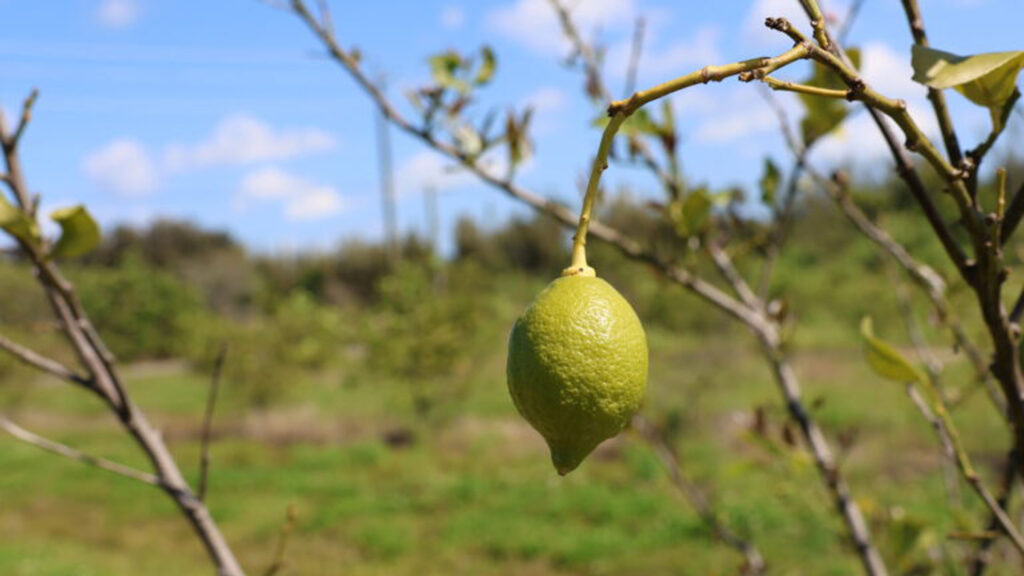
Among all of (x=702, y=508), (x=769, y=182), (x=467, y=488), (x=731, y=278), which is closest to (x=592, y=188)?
(x=731, y=278)

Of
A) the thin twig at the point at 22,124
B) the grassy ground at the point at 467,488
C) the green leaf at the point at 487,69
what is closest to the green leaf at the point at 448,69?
the green leaf at the point at 487,69

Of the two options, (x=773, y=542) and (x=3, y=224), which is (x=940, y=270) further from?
(x=773, y=542)

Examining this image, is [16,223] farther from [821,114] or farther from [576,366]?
[821,114]

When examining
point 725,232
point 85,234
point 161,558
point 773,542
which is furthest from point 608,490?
point 85,234

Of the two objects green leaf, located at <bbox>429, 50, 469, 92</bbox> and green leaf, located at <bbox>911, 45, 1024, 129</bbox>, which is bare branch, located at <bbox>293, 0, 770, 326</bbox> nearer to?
green leaf, located at <bbox>429, 50, 469, 92</bbox>

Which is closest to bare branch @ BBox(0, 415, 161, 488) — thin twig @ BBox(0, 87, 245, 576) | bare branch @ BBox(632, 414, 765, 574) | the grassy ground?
thin twig @ BBox(0, 87, 245, 576)
